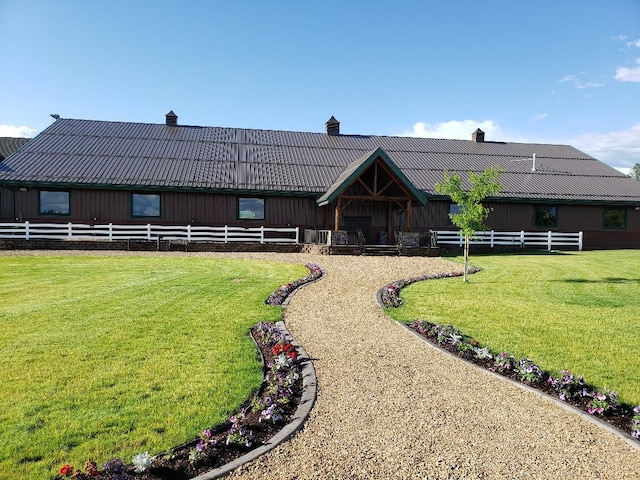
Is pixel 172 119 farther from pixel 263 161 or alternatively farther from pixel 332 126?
pixel 332 126

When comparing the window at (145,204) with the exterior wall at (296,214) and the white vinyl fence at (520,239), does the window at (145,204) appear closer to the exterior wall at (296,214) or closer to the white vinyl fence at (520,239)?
the exterior wall at (296,214)

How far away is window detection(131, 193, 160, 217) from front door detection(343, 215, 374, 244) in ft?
34.5

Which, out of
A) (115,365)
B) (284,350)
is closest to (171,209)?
(115,365)

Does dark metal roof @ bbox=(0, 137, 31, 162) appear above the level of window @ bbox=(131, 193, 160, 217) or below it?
above

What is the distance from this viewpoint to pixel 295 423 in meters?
5.07

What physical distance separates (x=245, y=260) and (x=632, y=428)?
15605 mm

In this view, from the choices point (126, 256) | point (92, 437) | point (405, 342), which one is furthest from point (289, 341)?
point (126, 256)

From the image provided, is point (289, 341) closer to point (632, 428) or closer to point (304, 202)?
point (632, 428)

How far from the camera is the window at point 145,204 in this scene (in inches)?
954

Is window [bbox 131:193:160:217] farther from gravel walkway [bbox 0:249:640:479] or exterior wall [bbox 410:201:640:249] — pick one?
gravel walkway [bbox 0:249:640:479]

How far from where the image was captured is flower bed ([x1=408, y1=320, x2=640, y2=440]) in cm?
541

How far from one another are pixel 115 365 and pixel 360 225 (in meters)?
20.2

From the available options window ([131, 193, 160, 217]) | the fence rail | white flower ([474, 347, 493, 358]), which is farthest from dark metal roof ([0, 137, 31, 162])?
white flower ([474, 347, 493, 358])

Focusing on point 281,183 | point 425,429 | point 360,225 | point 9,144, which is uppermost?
point 9,144
